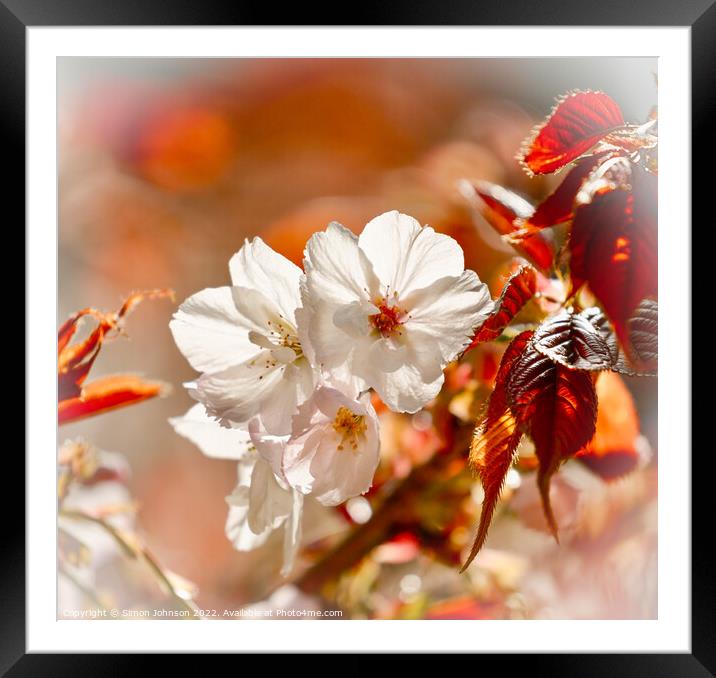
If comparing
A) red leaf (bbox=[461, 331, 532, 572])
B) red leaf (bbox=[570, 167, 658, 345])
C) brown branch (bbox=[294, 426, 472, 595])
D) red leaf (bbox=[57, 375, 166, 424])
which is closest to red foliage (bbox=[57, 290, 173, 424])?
red leaf (bbox=[57, 375, 166, 424])

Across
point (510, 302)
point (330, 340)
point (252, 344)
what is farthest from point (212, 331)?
point (510, 302)

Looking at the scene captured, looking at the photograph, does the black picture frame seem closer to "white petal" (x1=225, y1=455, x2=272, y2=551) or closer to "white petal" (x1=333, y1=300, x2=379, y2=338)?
"white petal" (x1=225, y1=455, x2=272, y2=551)

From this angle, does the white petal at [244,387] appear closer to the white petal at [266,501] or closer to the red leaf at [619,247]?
the white petal at [266,501]

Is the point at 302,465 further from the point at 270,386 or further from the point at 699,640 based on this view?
the point at 699,640

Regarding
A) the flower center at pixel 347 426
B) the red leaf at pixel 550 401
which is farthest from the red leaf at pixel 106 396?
the red leaf at pixel 550 401

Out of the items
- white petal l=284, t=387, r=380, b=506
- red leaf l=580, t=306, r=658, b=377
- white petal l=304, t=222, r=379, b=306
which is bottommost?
white petal l=284, t=387, r=380, b=506

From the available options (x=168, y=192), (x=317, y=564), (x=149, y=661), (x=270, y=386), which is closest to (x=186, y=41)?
(x=168, y=192)

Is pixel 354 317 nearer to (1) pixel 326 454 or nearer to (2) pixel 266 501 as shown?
(1) pixel 326 454
